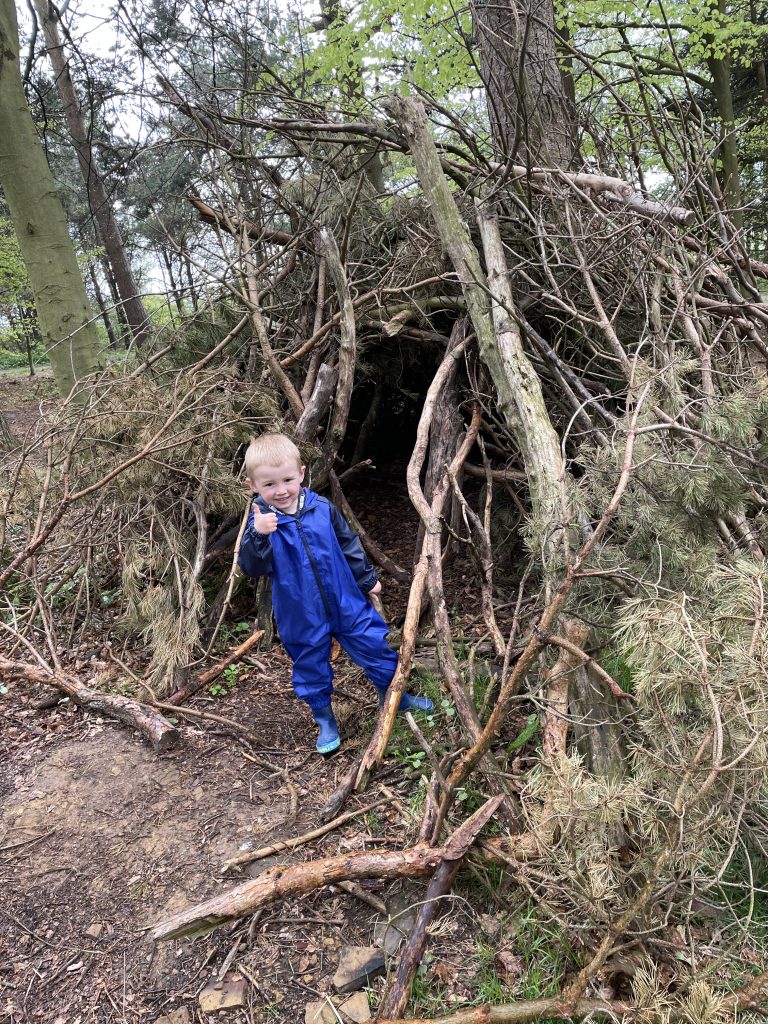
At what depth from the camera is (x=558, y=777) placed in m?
1.60

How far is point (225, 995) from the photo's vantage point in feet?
5.97

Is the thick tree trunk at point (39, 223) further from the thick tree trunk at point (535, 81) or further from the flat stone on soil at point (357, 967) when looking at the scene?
the flat stone on soil at point (357, 967)

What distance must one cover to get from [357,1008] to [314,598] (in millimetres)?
1495

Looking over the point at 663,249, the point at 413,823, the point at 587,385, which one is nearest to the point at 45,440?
the point at 413,823

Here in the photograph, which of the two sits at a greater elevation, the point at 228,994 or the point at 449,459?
the point at 449,459

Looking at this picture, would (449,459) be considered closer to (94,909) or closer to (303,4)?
(94,909)

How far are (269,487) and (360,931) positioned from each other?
171 centimetres

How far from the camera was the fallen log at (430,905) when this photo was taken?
5.47 ft

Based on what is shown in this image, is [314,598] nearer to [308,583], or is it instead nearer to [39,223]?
[308,583]

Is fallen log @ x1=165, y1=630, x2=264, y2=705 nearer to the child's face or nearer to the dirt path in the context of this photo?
the dirt path

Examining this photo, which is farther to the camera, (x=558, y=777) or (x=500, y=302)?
(x=500, y=302)

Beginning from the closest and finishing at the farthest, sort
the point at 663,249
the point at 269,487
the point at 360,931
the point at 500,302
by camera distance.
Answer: the point at 360,931 → the point at 269,487 → the point at 500,302 → the point at 663,249

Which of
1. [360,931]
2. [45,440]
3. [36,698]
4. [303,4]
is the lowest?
[360,931]

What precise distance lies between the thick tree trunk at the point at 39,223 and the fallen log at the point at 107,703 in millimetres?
3217
